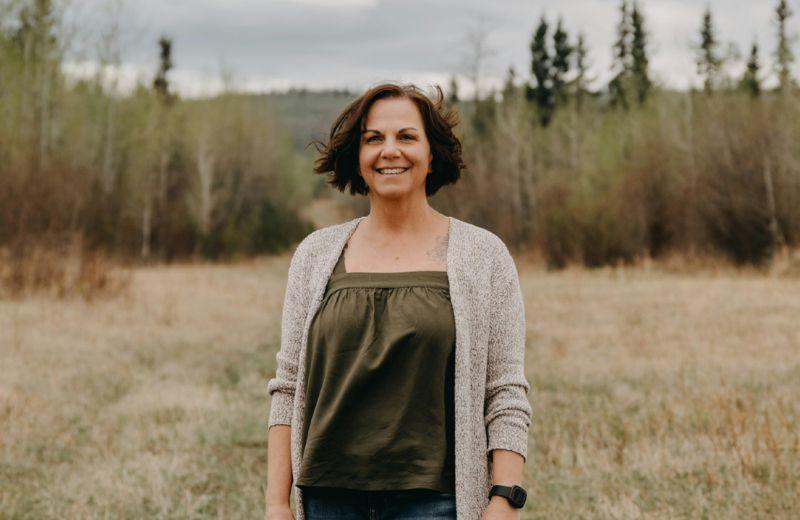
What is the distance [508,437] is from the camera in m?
2.21

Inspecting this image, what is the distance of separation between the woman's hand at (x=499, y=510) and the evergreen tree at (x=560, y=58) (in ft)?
189

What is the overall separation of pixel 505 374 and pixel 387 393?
0.36 metres

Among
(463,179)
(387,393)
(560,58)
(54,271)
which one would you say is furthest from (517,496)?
(560,58)

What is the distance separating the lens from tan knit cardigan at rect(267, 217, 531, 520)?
2150 millimetres

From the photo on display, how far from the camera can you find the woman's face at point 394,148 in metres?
2.32

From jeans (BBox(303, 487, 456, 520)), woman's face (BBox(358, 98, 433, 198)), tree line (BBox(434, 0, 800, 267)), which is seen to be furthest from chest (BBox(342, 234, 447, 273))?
tree line (BBox(434, 0, 800, 267))

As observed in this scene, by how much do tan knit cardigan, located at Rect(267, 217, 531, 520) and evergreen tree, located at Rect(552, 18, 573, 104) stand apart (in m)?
57.3

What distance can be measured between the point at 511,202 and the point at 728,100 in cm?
1070

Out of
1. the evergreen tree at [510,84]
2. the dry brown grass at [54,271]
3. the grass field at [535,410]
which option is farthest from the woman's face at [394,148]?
the evergreen tree at [510,84]

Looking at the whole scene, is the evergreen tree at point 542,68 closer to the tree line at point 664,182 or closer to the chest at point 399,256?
the tree line at point 664,182

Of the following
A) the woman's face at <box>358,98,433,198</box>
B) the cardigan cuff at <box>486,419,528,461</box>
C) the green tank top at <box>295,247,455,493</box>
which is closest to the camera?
the green tank top at <box>295,247,455,493</box>

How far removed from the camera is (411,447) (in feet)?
6.86

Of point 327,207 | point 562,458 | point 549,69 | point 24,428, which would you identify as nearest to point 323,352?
point 562,458

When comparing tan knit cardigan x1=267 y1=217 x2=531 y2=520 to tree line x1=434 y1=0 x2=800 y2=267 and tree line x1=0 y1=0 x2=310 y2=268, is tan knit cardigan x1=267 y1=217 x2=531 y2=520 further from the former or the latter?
tree line x1=434 y1=0 x2=800 y2=267
